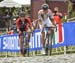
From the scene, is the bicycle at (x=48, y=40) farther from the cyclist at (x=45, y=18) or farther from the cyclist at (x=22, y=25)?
the cyclist at (x=22, y=25)

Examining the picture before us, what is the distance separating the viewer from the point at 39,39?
1636 cm

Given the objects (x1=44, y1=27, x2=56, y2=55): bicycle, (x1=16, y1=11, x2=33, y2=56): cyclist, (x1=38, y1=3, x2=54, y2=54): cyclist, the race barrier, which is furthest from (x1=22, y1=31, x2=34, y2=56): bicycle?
(x1=44, y1=27, x2=56, y2=55): bicycle

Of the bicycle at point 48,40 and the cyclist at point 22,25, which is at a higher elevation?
the cyclist at point 22,25

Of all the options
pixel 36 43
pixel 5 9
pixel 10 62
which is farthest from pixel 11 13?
pixel 10 62

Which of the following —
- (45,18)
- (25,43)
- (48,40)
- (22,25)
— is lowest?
(25,43)

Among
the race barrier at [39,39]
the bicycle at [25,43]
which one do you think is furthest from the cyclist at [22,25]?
the race barrier at [39,39]

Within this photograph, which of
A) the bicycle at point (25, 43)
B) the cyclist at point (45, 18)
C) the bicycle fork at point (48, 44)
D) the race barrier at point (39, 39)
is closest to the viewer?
the bicycle fork at point (48, 44)

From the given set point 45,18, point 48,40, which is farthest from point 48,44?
point 45,18

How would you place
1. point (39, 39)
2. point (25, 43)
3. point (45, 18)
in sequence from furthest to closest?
1. point (39, 39)
2. point (25, 43)
3. point (45, 18)

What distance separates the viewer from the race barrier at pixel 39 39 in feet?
50.6

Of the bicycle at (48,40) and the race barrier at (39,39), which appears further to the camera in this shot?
the race barrier at (39,39)

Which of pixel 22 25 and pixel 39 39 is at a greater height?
pixel 22 25

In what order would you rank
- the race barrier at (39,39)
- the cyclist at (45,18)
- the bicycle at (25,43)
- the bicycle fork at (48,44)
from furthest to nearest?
the bicycle at (25,43) < the race barrier at (39,39) < the cyclist at (45,18) < the bicycle fork at (48,44)

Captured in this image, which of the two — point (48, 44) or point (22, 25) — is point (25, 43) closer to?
point (22, 25)
